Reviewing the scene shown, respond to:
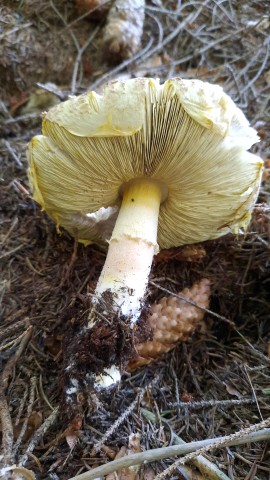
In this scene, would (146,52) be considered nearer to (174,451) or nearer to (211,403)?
(211,403)

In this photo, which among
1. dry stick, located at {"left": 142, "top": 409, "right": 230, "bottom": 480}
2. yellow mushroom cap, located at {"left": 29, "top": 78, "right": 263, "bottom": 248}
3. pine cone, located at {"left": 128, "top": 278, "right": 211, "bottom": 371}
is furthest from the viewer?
pine cone, located at {"left": 128, "top": 278, "right": 211, "bottom": 371}

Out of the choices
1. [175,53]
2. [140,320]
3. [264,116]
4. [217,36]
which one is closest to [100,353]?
[140,320]

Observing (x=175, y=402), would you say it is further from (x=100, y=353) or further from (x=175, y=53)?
(x=175, y=53)

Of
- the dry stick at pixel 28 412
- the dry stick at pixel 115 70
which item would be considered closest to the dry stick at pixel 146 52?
the dry stick at pixel 115 70

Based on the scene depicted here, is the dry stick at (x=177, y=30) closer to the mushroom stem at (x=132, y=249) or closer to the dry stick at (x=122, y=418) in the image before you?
the mushroom stem at (x=132, y=249)

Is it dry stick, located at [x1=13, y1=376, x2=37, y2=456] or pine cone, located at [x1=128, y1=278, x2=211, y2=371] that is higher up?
pine cone, located at [x1=128, y1=278, x2=211, y2=371]

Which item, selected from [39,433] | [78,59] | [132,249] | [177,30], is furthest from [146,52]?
[39,433]

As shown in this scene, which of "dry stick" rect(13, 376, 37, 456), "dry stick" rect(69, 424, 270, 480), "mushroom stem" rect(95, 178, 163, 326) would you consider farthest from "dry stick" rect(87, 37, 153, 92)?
"dry stick" rect(69, 424, 270, 480)

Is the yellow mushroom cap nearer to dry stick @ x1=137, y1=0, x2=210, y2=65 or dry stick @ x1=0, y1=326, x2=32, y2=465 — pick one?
dry stick @ x1=0, y1=326, x2=32, y2=465
